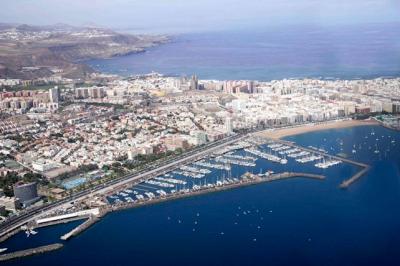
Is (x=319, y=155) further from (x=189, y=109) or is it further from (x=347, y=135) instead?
(x=189, y=109)

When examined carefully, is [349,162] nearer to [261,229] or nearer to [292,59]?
[261,229]

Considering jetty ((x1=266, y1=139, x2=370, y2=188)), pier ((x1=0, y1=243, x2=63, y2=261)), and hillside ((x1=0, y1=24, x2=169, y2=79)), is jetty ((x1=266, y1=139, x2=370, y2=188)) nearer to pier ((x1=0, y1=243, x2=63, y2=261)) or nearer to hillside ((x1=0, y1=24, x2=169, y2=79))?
pier ((x1=0, y1=243, x2=63, y2=261))

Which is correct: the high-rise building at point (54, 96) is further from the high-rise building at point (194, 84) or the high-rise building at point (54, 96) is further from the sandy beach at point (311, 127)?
the sandy beach at point (311, 127)

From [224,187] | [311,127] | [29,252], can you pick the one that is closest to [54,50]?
[311,127]

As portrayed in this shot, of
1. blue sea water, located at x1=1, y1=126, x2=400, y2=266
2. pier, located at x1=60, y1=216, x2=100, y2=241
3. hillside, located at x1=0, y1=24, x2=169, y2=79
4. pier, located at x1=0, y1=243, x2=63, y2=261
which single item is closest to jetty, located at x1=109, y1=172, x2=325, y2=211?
blue sea water, located at x1=1, y1=126, x2=400, y2=266

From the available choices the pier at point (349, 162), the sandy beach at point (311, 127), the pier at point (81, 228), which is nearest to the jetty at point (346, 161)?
the pier at point (349, 162)

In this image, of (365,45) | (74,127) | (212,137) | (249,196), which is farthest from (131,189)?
(365,45)
